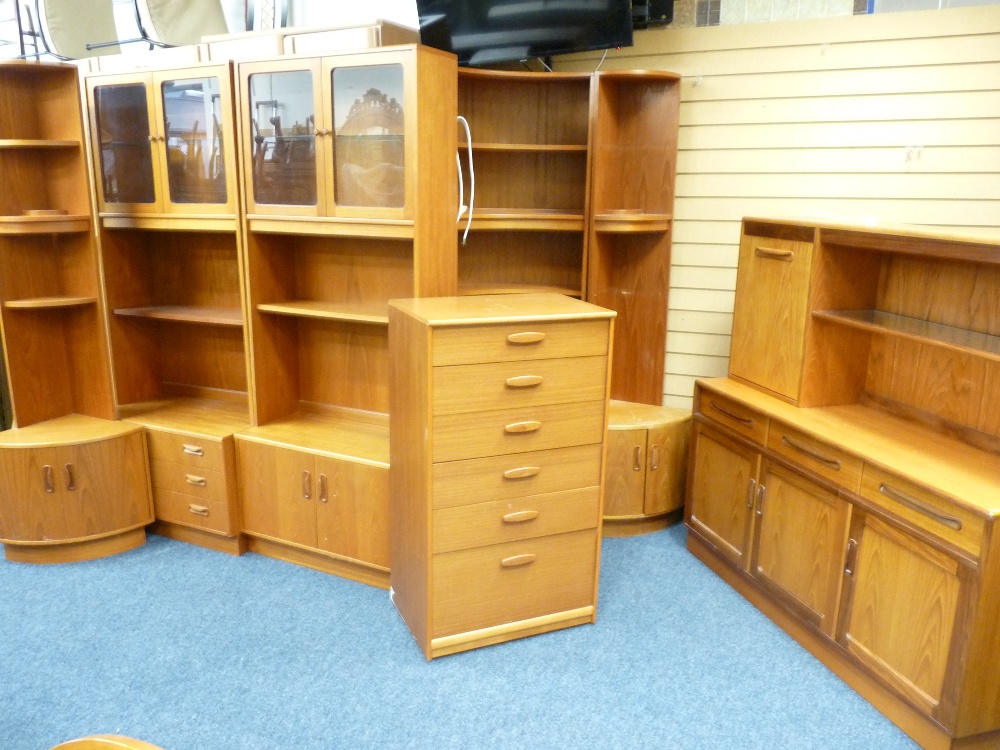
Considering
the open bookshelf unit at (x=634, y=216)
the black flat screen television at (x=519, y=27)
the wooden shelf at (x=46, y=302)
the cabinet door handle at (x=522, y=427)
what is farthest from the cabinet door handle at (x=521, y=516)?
the wooden shelf at (x=46, y=302)

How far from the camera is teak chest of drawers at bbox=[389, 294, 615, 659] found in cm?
229

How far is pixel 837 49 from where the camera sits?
300cm

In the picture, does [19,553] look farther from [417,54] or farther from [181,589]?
[417,54]

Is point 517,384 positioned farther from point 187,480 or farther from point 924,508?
point 187,480

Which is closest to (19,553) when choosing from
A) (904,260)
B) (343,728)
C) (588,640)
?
(343,728)

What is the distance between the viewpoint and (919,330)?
7.65 ft

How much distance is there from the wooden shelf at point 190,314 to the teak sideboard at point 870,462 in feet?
6.86

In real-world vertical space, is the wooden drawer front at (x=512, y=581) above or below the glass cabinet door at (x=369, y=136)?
below

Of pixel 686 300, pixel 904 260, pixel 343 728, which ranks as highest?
pixel 904 260

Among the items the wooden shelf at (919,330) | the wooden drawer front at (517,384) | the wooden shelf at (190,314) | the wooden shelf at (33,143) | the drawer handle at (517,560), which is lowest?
the drawer handle at (517,560)

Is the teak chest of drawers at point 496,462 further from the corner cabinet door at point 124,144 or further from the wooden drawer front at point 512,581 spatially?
the corner cabinet door at point 124,144

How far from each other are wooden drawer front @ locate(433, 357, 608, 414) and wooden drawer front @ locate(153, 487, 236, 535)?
1.39 m

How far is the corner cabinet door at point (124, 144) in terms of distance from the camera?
307cm

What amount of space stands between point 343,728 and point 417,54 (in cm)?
219
